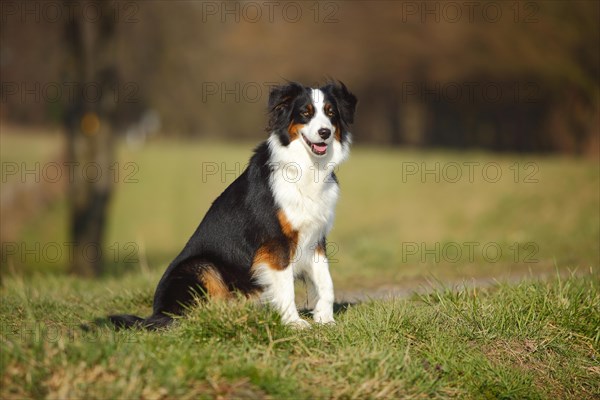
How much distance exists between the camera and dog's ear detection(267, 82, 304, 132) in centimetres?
550

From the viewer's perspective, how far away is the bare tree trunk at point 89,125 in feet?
40.4

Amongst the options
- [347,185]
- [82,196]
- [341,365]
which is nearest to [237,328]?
[341,365]

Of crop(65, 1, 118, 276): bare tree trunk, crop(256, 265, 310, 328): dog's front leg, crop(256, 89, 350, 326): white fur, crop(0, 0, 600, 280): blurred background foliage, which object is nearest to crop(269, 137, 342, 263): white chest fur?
crop(256, 89, 350, 326): white fur

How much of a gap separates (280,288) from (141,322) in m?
1.07

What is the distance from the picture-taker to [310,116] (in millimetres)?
5434

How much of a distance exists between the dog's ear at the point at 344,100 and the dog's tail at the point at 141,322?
6.95 ft

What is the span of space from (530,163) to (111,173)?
12037 millimetres

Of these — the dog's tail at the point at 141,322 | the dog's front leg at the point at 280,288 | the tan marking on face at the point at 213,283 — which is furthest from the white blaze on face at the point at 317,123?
the dog's tail at the point at 141,322

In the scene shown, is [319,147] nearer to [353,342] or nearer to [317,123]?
[317,123]

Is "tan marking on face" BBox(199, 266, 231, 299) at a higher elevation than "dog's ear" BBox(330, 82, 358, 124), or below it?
below

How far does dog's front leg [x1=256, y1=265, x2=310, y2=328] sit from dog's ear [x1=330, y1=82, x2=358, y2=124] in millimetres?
1337

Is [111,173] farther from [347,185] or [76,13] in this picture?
[347,185]

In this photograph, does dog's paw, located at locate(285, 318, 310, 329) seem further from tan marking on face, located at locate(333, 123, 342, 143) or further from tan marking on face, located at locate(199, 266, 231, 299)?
tan marking on face, located at locate(333, 123, 342, 143)

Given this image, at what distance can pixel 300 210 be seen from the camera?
5.32m
